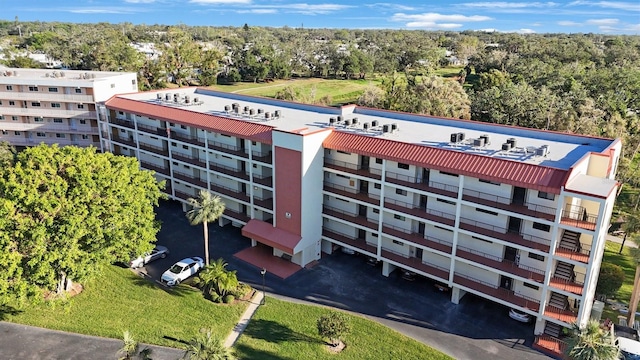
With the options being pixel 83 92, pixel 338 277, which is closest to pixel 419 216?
pixel 338 277

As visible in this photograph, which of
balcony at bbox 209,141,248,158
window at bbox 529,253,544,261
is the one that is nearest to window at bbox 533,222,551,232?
window at bbox 529,253,544,261

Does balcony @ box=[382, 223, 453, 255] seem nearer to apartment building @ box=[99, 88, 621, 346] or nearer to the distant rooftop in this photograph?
apartment building @ box=[99, 88, 621, 346]

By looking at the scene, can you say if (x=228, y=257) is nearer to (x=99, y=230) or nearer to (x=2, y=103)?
(x=99, y=230)

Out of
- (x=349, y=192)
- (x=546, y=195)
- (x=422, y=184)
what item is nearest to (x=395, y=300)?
(x=422, y=184)

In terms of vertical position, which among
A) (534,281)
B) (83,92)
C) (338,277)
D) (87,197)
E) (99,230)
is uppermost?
(83,92)

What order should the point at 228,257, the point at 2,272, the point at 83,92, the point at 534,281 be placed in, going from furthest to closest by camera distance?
the point at 83,92, the point at 228,257, the point at 534,281, the point at 2,272

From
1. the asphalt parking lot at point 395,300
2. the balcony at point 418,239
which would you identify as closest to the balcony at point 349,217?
the balcony at point 418,239
